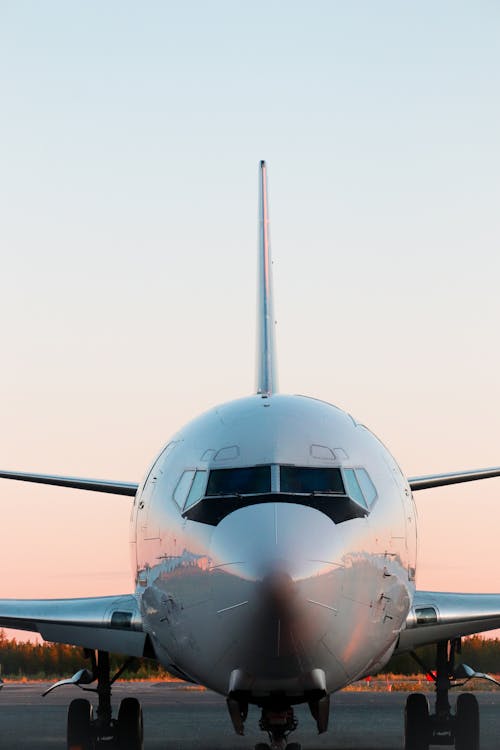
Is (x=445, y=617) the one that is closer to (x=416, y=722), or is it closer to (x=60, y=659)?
(x=416, y=722)

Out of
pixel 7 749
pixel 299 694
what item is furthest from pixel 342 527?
pixel 7 749

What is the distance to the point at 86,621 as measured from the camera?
1641 centimetres

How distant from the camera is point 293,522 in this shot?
36.1 ft

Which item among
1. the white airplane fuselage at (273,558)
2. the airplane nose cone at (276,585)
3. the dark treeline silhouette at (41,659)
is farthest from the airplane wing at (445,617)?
the dark treeline silhouette at (41,659)

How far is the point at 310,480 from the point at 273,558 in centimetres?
187

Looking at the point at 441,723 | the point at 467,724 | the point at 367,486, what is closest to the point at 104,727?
the point at 441,723

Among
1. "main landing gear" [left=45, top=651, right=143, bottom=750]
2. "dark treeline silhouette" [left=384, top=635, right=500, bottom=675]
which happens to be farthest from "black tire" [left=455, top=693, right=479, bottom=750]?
"dark treeline silhouette" [left=384, top=635, right=500, bottom=675]

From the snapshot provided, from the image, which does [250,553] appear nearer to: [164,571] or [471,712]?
[164,571]

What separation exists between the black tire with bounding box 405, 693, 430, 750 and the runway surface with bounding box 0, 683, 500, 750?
200 centimetres

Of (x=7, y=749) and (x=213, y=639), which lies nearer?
(x=213, y=639)

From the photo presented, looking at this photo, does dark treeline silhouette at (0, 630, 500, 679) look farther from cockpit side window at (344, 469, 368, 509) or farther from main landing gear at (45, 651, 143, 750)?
cockpit side window at (344, 469, 368, 509)

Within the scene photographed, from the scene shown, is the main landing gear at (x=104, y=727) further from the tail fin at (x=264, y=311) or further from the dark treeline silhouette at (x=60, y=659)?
the dark treeline silhouette at (x=60, y=659)

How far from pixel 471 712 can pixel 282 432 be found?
753 cm

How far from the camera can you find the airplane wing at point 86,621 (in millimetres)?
15820
